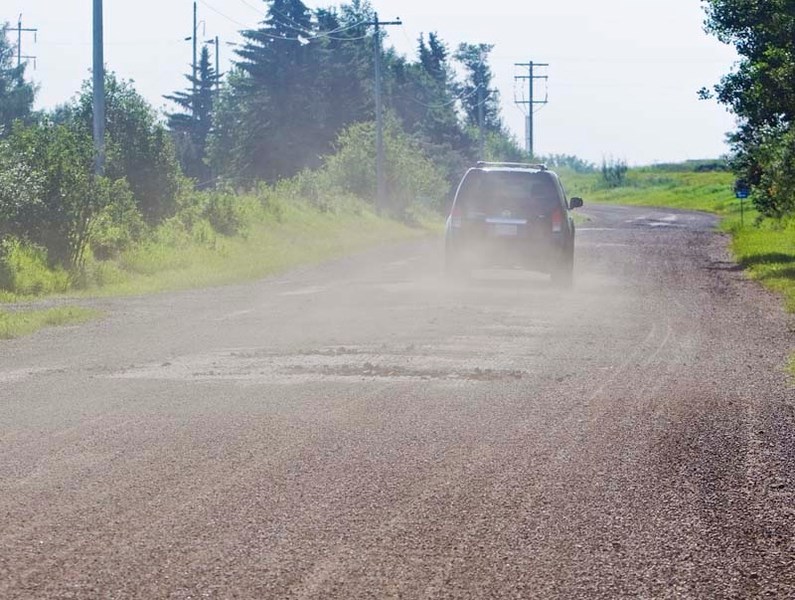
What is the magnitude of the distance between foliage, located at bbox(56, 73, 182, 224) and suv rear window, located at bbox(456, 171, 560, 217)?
12.2 m

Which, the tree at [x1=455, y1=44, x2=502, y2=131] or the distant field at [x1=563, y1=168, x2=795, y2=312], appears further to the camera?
the tree at [x1=455, y1=44, x2=502, y2=131]

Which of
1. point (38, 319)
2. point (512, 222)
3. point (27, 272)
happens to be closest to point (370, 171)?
point (27, 272)

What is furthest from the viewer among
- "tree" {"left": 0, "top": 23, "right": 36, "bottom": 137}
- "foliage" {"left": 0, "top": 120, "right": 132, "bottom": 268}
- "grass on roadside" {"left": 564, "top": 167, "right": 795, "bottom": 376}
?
"tree" {"left": 0, "top": 23, "right": 36, "bottom": 137}

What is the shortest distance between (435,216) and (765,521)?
54.6 m

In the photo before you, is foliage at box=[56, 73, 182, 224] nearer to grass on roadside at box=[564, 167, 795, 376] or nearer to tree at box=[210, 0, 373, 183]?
grass on roadside at box=[564, 167, 795, 376]

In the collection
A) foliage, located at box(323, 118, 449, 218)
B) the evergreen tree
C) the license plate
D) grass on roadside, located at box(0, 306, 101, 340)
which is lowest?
grass on roadside, located at box(0, 306, 101, 340)

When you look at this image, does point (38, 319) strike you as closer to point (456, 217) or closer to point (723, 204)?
point (456, 217)

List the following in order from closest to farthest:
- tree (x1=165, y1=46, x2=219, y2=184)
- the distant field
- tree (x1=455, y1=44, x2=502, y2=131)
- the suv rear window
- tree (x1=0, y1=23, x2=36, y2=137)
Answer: the suv rear window, the distant field, tree (x1=0, y1=23, x2=36, y2=137), tree (x1=165, y1=46, x2=219, y2=184), tree (x1=455, y1=44, x2=502, y2=131)

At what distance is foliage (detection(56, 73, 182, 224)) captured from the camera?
31.0m

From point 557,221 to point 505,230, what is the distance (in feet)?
2.66

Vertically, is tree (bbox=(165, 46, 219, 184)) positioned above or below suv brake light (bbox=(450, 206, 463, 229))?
above

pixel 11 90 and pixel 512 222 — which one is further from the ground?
pixel 11 90

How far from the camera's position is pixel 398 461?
7129mm

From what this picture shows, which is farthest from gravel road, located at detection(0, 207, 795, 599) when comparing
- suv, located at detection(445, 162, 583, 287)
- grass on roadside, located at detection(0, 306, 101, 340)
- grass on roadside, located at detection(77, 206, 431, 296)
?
grass on roadside, located at detection(77, 206, 431, 296)
